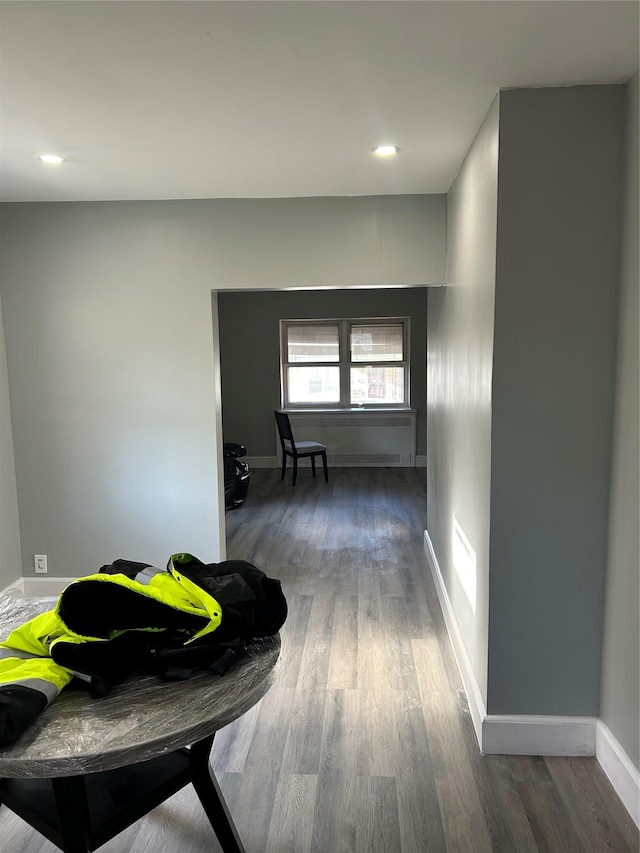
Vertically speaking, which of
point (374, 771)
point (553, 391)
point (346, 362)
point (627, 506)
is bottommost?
point (374, 771)

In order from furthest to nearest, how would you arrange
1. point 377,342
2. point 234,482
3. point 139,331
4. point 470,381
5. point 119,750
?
point 377,342 < point 234,482 < point 139,331 < point 470,381 < point 119,750

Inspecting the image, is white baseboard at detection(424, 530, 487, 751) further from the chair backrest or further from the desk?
the chair backrest

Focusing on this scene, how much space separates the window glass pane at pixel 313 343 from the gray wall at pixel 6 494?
4.65 meters

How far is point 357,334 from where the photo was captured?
7.80 metres

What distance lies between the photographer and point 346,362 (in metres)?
7.84

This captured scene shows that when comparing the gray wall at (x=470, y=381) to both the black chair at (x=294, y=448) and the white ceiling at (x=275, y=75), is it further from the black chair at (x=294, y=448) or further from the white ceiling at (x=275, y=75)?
the black chair at (x=294, y=448)

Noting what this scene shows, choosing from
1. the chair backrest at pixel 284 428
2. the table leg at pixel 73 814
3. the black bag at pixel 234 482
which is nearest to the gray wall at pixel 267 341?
the chair backrest at pixel 284 428

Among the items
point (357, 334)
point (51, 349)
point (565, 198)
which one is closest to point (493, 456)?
point (565, 198)

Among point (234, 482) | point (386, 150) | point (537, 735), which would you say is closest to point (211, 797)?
point (537, 735)

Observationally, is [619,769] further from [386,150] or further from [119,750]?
[386,150]

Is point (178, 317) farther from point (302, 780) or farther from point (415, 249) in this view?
point (302, 780)

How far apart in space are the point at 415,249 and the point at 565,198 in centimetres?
139

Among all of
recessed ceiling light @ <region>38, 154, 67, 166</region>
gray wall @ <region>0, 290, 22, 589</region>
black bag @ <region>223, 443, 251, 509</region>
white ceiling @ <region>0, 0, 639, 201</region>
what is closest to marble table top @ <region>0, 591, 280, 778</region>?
white ceiling @ <region>0, 0, 639, 201</region>

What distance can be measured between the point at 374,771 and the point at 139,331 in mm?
2529
